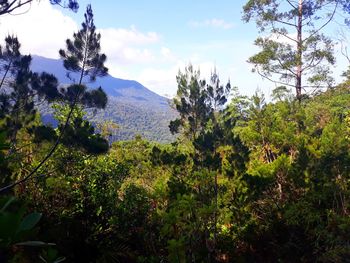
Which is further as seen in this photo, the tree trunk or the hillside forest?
the tree trunk

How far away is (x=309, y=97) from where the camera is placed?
15828mm

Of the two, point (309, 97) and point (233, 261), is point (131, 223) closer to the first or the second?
point (233, 261)

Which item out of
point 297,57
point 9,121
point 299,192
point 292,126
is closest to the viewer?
point 9,121

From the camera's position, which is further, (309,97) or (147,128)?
(147,128)

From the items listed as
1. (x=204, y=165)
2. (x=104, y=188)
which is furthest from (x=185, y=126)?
(x=104, y=188)

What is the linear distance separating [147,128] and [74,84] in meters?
145

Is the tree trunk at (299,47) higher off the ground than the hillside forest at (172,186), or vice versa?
the tree trunk at (299,47)

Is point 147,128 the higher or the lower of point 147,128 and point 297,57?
the lower

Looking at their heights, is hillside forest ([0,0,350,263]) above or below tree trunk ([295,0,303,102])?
below

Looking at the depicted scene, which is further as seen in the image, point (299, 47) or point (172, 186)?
point (299, 47)

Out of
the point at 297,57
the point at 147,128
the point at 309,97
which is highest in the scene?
the point at 297,57

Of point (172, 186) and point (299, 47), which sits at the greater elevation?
point (299, 47)

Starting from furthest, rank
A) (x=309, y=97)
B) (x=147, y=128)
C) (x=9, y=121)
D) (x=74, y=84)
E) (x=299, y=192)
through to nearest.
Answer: (x=147, y=128), (x=309, y=97), (x=299, y=192), (x=9, y=121), (x=74, y=84)

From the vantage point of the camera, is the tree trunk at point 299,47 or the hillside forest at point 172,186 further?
the tree trunk at point 299,47
